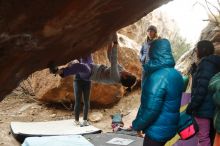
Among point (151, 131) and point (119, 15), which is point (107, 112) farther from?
point (119, 15)

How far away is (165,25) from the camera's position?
61.3 feet

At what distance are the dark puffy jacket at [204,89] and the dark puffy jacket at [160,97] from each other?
68cm

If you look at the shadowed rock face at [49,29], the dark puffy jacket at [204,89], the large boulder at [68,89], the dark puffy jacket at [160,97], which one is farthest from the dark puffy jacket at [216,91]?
the large boulder at [68,89]

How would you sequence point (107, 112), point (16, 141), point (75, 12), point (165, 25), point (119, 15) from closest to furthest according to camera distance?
point (75, 12)
point (119, 15)
point (16, 141)
point (107, 112)
point (165, 25)

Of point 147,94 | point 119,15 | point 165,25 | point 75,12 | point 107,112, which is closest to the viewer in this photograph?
point 75,12

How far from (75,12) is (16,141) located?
568cm

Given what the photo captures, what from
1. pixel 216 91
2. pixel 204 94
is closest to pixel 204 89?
pixel 204 94

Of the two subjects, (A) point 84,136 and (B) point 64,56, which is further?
(A) point 84,136

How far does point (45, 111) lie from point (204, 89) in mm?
6423

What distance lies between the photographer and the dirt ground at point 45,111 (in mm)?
9938

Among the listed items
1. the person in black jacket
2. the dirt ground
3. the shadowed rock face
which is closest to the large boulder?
the dirt ground

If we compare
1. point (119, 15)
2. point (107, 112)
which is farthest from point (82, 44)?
point (107, 112)

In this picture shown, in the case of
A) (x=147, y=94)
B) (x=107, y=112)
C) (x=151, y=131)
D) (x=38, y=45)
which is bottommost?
(x=107, y=112)

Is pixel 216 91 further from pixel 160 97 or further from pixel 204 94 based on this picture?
pixel 160 97
